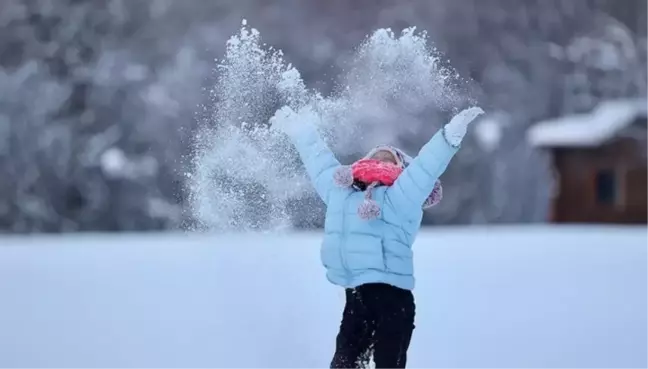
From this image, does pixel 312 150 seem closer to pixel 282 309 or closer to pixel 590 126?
pixel 282 309

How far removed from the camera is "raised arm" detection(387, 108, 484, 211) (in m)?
1.76

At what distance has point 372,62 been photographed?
2.45 m

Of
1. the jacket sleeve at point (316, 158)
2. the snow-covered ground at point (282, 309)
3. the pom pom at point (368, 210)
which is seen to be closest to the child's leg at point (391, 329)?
the pom pom at point (368, 210)

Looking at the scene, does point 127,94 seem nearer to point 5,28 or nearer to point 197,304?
point 5,28

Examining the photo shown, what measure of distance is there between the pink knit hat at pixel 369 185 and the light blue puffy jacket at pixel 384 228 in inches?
0.7

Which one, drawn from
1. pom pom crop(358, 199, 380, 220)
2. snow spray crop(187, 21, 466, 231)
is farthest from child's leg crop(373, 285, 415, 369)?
snow spray crop(187, 21, 466, 231)

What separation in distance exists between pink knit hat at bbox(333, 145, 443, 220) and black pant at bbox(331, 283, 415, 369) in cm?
16

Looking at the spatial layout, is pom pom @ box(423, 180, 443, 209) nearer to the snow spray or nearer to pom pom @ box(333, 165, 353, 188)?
pom pom @ box(333, 165, 353, 188)

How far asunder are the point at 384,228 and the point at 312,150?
26 cm

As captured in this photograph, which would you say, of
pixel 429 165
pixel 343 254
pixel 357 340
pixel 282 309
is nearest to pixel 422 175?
pixel 429 165

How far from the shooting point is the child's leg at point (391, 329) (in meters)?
1.79

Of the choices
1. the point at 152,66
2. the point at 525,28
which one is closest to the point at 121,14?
the point at 152,66

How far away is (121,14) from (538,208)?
487 cm

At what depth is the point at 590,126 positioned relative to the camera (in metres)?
9.10
